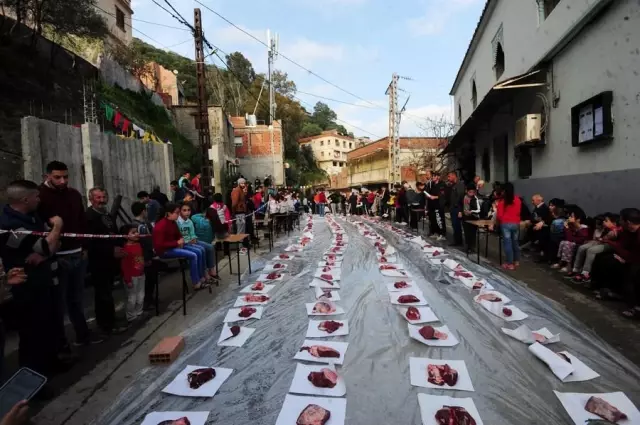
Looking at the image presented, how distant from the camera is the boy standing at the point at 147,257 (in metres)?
5.01

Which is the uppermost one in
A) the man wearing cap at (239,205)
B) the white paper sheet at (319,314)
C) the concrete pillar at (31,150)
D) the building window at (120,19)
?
the building window at (120,19)

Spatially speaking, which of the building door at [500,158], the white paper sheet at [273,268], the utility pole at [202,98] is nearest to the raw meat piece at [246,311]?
the white paper sheet at [273,268]

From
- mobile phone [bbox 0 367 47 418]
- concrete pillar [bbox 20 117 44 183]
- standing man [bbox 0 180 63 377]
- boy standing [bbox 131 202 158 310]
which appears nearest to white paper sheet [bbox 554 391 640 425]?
mobile phone [bbox 0 367 47 418]

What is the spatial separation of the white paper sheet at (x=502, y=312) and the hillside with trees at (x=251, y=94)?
3806cm

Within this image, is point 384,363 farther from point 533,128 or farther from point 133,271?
point 533,128

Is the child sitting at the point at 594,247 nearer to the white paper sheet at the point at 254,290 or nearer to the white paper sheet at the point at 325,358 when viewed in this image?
the white paper sheet at the point at 325,358

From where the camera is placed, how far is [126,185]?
28.9 feet

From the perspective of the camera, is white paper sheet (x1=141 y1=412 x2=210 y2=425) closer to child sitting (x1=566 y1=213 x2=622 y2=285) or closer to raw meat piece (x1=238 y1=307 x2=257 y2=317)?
raw meat piece (x1=238 y1=307 x2=257 y2=317)

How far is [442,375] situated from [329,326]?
1328mm

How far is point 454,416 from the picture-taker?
97.5 inches

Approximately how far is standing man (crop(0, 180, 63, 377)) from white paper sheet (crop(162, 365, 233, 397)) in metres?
1.26

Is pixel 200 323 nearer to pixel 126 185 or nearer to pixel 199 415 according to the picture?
pixel 199 415

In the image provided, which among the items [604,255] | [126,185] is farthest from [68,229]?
[604,255]

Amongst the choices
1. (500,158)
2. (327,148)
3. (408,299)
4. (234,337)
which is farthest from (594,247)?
(327,148)
